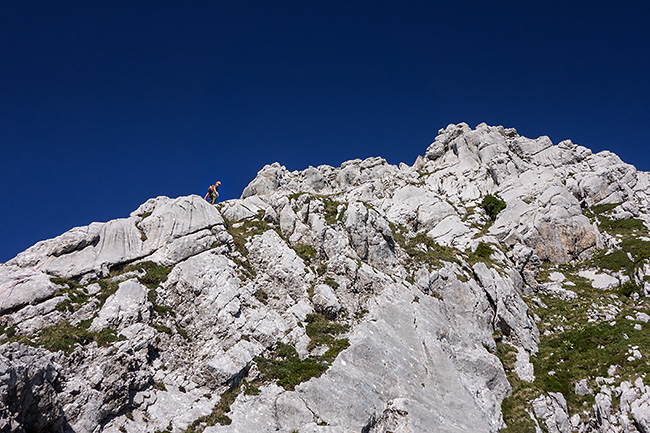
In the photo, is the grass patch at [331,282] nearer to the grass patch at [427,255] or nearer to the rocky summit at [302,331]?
the rocky summit at [302,331]

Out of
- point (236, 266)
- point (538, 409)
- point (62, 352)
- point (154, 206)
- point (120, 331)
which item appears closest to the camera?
point (62, 352)

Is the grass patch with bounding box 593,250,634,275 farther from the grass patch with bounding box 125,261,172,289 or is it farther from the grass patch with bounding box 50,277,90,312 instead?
the grass patch with bounding box 50,277,90,312

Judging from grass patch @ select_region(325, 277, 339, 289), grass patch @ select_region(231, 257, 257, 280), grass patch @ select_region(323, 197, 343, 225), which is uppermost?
grass patch @ select_region(323, 197, 343, 225)

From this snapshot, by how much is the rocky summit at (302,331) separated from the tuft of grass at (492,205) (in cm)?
2081

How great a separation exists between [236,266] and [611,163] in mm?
95225

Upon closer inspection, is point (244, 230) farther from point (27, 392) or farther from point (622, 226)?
point (622, 226)

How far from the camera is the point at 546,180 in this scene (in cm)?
7275

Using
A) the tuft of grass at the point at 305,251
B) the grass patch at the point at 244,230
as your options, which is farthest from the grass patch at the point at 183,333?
the tuft of grass at the point at 305,251

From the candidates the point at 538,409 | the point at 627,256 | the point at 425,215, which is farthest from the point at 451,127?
the point at 538,409

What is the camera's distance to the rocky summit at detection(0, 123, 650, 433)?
1998cm

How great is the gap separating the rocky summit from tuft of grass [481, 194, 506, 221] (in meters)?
20.8

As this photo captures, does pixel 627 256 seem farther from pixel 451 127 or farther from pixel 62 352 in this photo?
pixel 451 127

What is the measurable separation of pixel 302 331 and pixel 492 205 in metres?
58.5

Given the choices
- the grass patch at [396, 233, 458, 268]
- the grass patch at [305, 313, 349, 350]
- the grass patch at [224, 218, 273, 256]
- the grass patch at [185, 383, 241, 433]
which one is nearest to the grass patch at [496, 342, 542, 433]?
the grass patch at [396, 233, 458, 268]
